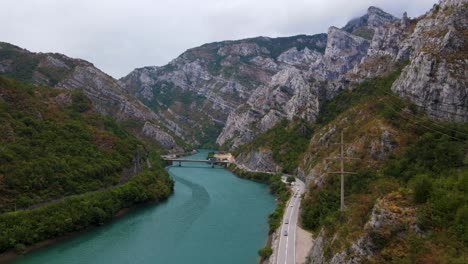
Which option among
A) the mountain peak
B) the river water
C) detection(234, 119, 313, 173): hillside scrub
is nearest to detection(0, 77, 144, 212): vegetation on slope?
the river water

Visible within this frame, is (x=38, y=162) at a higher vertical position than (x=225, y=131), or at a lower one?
lower

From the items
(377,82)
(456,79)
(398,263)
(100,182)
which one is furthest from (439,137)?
(100,182)

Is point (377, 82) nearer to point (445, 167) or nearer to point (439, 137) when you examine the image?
point (439, 137)

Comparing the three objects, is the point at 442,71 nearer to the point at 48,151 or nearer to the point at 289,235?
the point at 289,235

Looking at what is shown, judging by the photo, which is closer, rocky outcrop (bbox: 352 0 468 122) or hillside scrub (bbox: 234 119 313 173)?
rocky outcrop (bbox: 352 0 468 122)

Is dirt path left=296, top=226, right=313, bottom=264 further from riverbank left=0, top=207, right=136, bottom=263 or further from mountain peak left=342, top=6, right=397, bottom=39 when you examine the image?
mountain peak left=342, top=6, right=397, bottom=39

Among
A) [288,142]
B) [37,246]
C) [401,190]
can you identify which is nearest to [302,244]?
[401,190]
